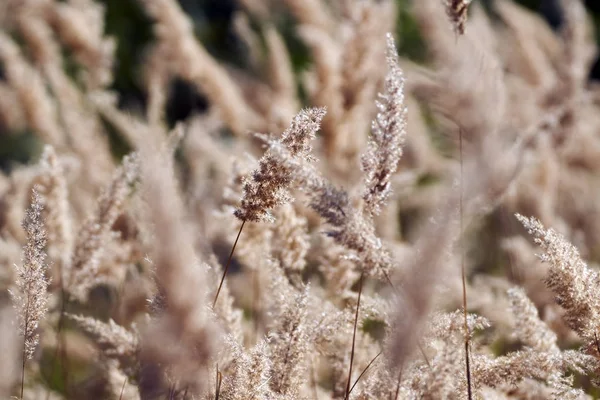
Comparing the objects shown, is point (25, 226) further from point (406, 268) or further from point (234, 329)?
point (406, 268)

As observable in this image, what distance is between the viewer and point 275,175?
3.18 ft

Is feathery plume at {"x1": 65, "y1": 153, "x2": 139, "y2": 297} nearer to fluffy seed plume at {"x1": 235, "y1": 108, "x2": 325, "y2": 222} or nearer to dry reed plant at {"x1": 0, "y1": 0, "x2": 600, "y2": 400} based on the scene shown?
dry reed plant at {"x1": 0, "y1": 0, "x2": 600, "y2": 400}

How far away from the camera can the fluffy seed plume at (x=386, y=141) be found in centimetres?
92

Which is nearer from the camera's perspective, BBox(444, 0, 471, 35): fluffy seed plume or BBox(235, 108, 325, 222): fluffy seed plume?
BBox(235, 108, 325, 222): fluffy seed plume

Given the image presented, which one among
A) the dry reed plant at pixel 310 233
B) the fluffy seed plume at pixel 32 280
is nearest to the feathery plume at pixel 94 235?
the dry reed plant at pixel 310 233

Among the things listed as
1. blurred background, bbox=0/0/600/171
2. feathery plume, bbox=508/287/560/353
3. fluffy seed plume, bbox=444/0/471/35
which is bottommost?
feathery plume, bbox=508/287/560/353

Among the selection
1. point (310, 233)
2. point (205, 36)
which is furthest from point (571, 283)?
point (205, 36)

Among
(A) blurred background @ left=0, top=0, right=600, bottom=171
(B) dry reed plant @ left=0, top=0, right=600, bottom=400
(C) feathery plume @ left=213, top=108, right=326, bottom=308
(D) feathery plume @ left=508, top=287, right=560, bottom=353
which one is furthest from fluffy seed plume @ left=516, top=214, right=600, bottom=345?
(A) blurred background @ left=0, top=0, right=600, bottom=171

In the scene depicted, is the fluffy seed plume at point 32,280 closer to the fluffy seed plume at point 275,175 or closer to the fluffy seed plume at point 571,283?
the fluffy seed plume at point 275,175

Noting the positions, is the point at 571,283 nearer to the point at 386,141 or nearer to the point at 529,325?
the point at 529,325

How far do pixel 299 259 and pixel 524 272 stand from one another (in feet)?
3.78

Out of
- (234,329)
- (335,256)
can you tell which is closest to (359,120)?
(335,256)

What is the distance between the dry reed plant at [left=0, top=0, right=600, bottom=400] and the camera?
842 mm

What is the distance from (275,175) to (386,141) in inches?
7.0
